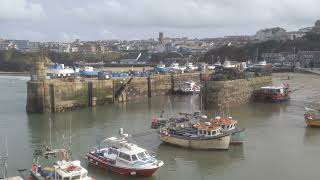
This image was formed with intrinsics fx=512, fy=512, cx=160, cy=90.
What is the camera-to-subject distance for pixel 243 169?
28.0 metres

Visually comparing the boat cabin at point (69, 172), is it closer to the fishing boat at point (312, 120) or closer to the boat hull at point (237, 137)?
the boat hull at point (237, 137)

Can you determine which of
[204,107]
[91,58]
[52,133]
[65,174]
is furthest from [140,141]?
[91,58]

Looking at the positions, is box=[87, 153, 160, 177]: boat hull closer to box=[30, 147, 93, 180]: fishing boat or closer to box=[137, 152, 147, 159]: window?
box=[137, 152, 147, 159]: window

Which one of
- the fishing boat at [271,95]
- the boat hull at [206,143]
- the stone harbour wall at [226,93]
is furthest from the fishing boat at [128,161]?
the fishing boat at [271,95]

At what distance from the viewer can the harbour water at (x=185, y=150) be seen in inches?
1086

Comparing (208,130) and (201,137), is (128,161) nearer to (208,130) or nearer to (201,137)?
Answer: (201,137)

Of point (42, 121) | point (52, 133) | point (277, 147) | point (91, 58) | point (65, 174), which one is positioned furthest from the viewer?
point (91, 58)

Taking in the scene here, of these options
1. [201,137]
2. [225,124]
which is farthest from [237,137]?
[201,137]

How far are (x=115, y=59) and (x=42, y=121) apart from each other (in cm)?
12724

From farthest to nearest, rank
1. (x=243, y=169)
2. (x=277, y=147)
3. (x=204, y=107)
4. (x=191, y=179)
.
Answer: (x=204, y=107), (x=277, y=147), (x=243, y=169), (x=191, y=179)

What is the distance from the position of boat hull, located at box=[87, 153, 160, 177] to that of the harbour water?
0.33 meters

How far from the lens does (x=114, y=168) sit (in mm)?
26516

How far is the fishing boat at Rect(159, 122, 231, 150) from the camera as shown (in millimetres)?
31000

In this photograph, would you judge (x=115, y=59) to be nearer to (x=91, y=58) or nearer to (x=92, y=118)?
(x=91, y=58)
